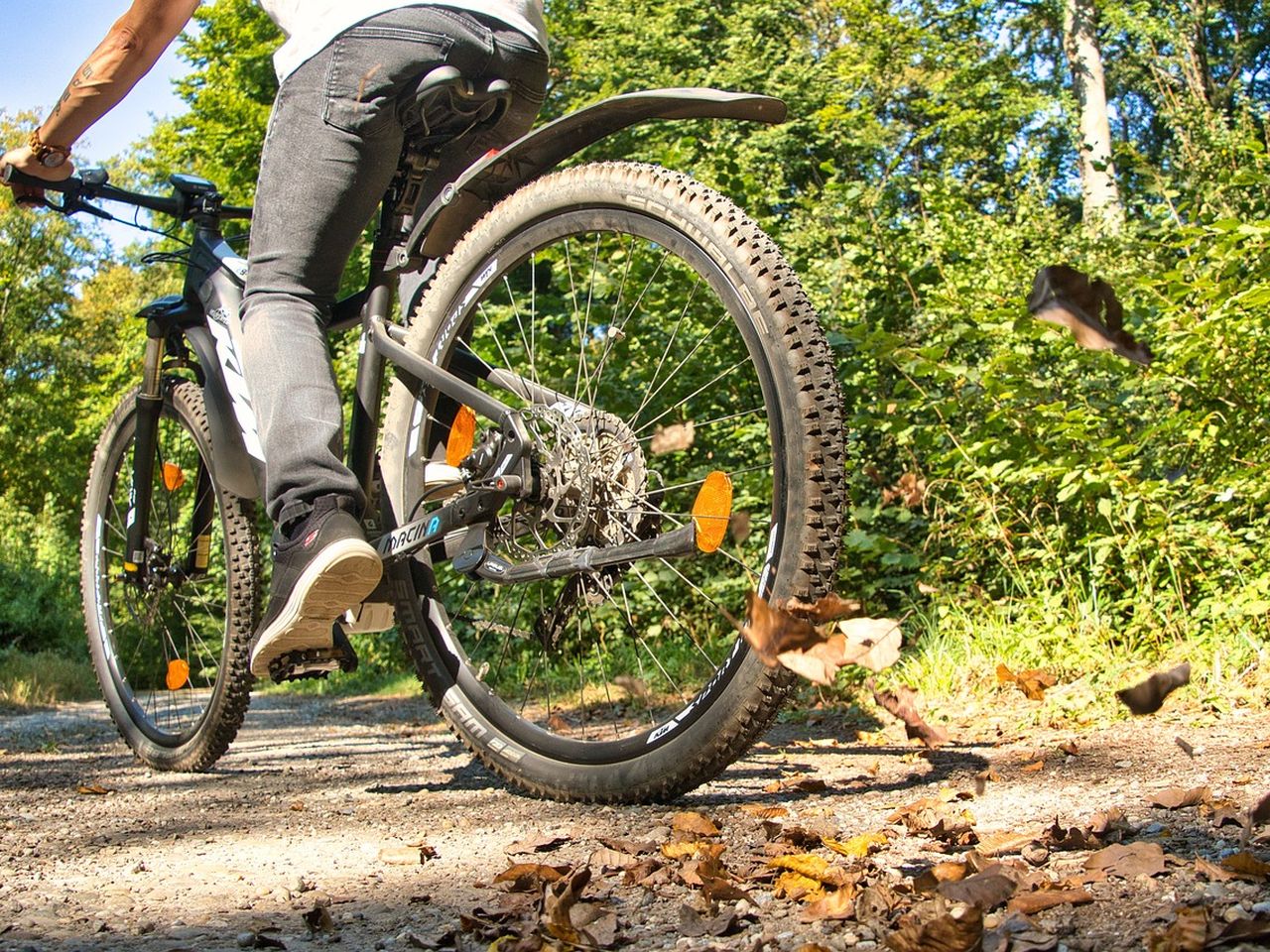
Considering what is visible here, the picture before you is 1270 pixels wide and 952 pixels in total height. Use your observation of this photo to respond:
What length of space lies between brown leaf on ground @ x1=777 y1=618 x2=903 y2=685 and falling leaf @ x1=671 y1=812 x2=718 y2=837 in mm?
328

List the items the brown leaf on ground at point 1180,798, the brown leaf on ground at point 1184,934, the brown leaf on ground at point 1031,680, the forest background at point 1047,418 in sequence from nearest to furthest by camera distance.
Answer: the brown leaf on ground at point 1184,934 < the brown leaf on ground at point 1180,798 < the brown leaf on ground at point 1031,680 < the forest background at point 1047,418

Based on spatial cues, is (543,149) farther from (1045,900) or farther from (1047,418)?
(1047,418)

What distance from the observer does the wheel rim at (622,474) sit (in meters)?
2.30

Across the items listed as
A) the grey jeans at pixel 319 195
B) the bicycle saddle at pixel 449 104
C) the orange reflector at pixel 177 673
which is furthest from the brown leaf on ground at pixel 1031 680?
the orange reflector at pixel 177 673

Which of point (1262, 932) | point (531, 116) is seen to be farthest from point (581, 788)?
point (531, 116)

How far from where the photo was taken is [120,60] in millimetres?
2756

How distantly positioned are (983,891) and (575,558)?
1.09 m

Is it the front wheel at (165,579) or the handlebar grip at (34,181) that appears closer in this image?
the handlebar grip at (34,181)

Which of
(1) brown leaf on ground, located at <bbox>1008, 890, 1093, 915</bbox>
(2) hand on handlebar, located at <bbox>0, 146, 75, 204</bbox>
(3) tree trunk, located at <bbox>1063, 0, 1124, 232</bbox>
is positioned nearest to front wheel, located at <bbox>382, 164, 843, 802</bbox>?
(1) brown leaf on ground, located at <bbox>1008, 890, 1093, 915</bbox>

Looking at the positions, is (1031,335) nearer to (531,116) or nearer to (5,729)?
(531,116)

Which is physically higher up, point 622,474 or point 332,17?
point 332,17

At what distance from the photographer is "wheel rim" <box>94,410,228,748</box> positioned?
373 centimetres

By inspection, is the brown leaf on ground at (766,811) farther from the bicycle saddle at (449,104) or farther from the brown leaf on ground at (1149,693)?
the bicycle saddle at (449,104)

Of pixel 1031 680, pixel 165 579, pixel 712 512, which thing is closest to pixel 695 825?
pixel 712 512
